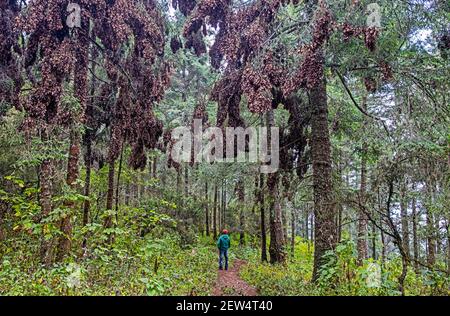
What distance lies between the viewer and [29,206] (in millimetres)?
Result: 7426

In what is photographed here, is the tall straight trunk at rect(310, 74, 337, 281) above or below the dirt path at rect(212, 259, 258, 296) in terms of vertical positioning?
above

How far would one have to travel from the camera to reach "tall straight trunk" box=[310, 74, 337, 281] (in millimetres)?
8375

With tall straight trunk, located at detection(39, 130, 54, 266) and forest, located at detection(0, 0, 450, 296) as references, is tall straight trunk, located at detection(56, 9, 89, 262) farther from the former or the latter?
tall straight trunk, located at detection(39, 130, 54, 266)

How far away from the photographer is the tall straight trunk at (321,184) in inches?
330

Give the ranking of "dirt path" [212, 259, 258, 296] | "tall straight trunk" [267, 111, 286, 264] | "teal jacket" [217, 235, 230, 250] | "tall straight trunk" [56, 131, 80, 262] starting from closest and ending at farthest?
"tall straight trunk" [56, 131, 80, 262]
"dirt path" [212, 259, 258, 296]
"tall straight trunk" [267, 111, 286, 264]
"teal jacket" [217, 235, 230, 250]

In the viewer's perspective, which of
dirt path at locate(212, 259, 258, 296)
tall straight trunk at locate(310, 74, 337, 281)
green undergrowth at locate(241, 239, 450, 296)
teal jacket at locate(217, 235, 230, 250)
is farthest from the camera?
teal jacket at locate(217, 235, 230, 250)

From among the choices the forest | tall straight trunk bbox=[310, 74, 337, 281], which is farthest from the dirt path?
tall straight trunk bbox=[310, 74, 337, 281]

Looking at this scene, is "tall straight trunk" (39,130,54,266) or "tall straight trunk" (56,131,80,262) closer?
"tall straight trunk" (39,130,54,266)

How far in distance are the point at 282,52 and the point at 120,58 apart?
4.65m

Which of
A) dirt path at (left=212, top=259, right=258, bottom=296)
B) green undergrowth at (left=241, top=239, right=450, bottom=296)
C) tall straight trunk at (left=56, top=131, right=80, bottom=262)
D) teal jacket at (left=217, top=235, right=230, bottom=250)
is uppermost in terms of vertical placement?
tall straight trunk at (left=56, top=131, right=80, bottom=262)

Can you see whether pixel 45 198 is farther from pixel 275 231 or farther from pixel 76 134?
pixel 275 231

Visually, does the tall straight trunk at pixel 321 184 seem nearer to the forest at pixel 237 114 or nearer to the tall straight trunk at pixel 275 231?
the forest at pixel 237 114

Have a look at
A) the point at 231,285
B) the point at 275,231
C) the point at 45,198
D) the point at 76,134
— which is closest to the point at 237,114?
the point at 76,134

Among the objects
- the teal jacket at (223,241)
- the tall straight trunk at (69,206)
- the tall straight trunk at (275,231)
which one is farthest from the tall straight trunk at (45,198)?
the tall straight trunk at (275,231)
